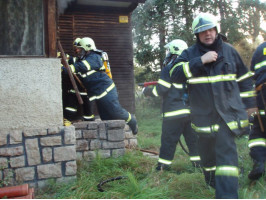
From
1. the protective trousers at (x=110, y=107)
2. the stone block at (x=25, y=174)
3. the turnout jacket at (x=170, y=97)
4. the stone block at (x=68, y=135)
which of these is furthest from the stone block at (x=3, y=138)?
the turnout jacket at (x=170, y=97)

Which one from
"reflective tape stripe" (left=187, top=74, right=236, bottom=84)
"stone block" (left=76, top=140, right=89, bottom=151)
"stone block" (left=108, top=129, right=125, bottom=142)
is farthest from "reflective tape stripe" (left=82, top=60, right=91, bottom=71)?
"reflective tape stripe" (left=187, top=74, right=236, bottom=84)

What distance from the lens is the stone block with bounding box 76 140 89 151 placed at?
482 centimetres

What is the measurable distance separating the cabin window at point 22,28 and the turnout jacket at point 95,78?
1437 millimetres

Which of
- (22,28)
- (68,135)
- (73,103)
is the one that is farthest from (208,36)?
(73,103)

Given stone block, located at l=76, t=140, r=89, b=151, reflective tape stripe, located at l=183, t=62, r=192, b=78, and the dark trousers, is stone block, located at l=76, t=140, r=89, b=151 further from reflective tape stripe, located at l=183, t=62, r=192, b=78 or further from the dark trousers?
reflective tape stripe, located at l=183, t=62, r=192, b=78

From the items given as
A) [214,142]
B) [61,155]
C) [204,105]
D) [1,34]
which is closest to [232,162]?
[214,142]

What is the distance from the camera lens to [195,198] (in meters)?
3.09

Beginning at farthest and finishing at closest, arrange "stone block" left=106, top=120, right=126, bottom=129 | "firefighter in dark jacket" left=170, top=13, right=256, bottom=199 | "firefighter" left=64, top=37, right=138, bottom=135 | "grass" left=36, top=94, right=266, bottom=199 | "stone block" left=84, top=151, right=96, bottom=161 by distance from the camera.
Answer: "firefighter" left=64, top=37, right=138, bottom=135 < "stone block" left=106, top=120, right=126, bottom=129 < "stone block" left=84, top=151, right=96, bottom=161 < "grass" left=36, top=94, right=266, bottom=199 < "firefighter in dark jacket" left=170, top=13, right=256, bottom=199

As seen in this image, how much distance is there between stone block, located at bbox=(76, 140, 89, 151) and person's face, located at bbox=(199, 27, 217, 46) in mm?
2852

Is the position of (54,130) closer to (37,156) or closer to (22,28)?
(37,156)

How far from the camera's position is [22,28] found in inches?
145

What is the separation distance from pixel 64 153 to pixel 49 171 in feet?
0.97

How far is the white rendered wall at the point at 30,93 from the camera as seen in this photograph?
345cm

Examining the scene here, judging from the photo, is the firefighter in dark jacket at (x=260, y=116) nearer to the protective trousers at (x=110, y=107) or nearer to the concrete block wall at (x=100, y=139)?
the concrete block wall at (x=100, y=139)
